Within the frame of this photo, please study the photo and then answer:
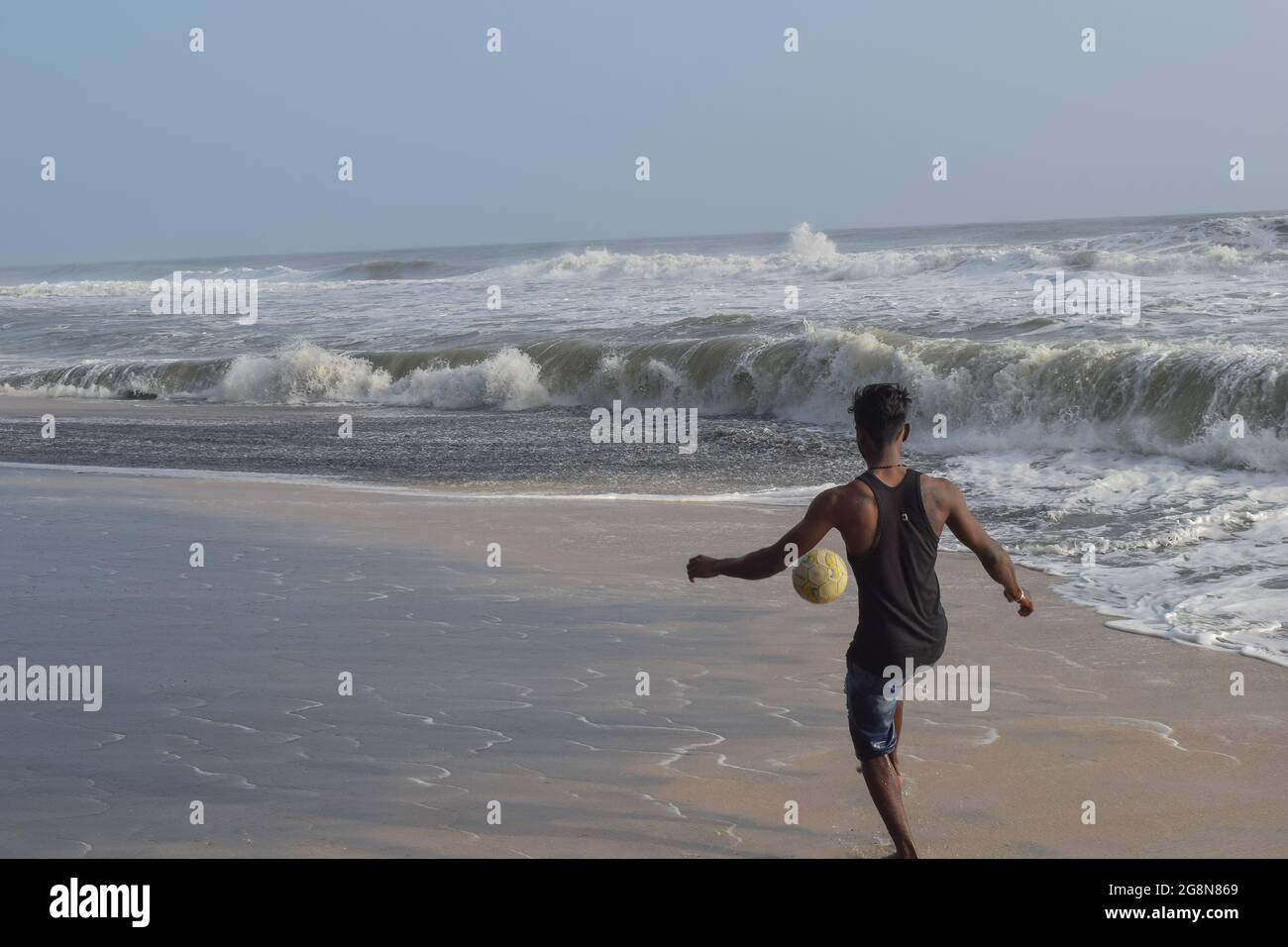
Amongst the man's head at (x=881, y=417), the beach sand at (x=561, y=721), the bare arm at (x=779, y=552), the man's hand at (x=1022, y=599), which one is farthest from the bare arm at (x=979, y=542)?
the beach sand at (x=561, y=721)

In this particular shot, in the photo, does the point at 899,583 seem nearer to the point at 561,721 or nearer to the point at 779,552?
the point at 779,552

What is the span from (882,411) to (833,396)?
13519 mm

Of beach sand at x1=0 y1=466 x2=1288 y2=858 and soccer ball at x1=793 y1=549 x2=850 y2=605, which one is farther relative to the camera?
beach sand at x1=0 y1=466 x2=1288 y2=858

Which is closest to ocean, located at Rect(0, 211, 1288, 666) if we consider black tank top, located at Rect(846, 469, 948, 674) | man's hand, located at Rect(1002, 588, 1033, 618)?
man's hand, located at Rect(1002, 588, 1033, 618)

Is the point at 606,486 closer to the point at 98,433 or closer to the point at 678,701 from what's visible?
the point at 678,701

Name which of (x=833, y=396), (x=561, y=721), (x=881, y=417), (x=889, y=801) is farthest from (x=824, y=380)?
(x=889, y=801)

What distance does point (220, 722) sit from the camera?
4828 millimetres

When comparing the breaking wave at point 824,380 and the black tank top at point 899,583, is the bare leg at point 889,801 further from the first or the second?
the breaking wave at point 824,380

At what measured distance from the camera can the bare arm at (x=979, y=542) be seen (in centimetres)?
364

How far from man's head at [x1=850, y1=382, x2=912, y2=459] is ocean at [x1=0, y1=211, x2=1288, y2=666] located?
10.3 feet

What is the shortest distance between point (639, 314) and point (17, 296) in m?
38.7

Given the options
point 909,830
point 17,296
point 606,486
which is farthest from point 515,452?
point 17,296

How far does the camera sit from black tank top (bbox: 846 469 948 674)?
3559 millimetres

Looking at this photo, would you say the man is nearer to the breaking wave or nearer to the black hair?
the black hair
